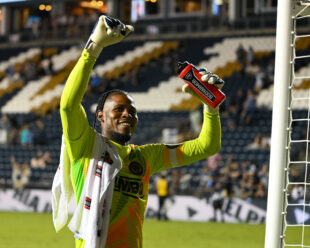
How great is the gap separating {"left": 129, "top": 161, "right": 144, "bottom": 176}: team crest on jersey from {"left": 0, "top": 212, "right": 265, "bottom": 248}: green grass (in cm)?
767

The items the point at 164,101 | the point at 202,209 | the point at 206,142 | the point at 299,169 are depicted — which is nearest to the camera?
the point at 206,142

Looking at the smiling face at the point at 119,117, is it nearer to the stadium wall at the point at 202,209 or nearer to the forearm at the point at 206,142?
the forearm at the point at 206,142

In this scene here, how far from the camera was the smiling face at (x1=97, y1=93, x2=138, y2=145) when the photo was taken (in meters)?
3.75

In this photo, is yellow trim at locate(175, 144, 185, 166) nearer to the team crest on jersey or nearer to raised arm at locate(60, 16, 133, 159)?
the team crest on jersey

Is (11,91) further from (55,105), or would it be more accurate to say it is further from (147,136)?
(147,136)

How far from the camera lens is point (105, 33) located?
337 cm

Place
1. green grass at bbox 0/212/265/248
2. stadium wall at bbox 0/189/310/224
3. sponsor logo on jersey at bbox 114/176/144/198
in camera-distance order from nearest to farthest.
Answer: sponsor logo on jersey at bbox 114/176/144/198 → green grass at bbox 0/212/265/248 → stadium wall at bbox 0/189/310/224

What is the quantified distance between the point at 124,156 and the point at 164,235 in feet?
32.2

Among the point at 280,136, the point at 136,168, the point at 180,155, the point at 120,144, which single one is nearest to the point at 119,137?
the point at 120,144

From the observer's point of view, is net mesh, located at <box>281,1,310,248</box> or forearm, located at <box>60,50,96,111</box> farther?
net mesh, located at <box>281,1,310,248</box>

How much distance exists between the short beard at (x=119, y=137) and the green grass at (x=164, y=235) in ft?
25.2

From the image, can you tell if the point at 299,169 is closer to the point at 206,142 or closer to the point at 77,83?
the point at 206,142

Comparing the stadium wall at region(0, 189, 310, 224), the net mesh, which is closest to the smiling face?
the net mesh

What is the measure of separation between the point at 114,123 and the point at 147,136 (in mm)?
18589
